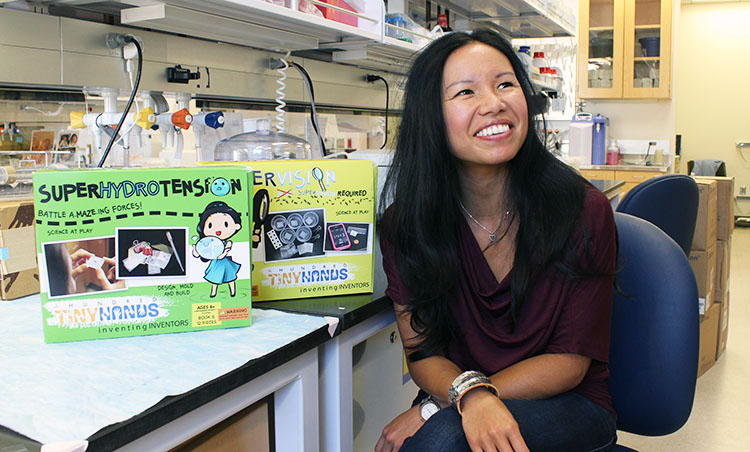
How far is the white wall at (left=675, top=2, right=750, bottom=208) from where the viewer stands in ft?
25.4

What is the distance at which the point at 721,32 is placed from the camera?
7.80 m

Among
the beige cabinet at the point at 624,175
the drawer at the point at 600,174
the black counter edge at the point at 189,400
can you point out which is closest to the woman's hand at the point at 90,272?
the black counter edge at the point at 189,400

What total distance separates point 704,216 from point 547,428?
2.24 meters

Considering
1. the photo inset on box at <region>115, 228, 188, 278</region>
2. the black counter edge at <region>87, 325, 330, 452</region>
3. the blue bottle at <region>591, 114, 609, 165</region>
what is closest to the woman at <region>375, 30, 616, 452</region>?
the black counter edge at <region>87, 325, 330, 452</region>

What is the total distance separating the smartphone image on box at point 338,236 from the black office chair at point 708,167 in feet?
23.3

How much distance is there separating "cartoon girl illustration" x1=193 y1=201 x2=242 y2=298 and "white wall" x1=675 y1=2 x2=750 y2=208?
786cm

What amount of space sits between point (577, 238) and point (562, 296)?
0.37ft

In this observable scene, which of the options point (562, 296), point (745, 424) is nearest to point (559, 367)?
point (562, 296)

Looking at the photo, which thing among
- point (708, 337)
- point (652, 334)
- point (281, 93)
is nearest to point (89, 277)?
point (652, 334)

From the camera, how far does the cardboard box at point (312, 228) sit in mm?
1213

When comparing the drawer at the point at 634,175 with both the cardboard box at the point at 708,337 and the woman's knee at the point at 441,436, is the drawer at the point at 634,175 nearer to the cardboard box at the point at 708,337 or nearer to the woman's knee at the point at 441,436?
the cardboard box at the point at 708,337

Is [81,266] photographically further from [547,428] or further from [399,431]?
[547,428]

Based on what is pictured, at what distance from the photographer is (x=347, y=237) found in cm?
128

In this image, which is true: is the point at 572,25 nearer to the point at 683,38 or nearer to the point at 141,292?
the point at 141,292
